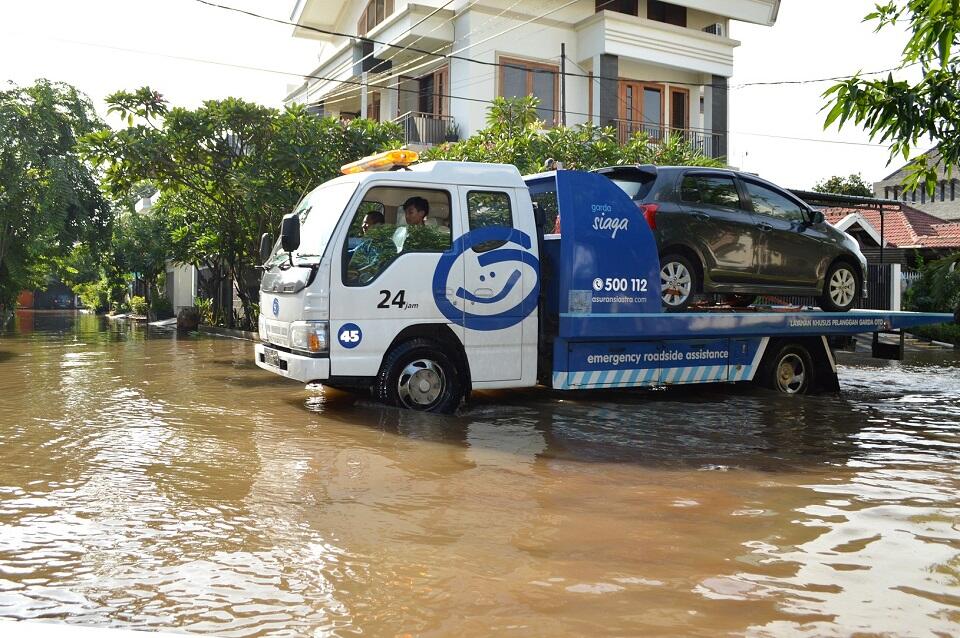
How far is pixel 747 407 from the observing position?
9.73 m

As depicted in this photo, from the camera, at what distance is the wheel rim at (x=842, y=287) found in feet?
35.9

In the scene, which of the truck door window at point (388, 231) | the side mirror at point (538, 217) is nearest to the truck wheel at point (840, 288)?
A: the side mirror at point (538, 217)

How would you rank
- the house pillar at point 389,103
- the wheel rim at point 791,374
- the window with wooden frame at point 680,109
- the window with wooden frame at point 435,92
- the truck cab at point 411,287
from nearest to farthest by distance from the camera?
1. the truck cab at point 411,287
2. the wheel rim at point 791,374
3. the window with wooden frame at point 435,92
4. the house pillar at point 389,103
5. the window with wooden frame at point 680,109

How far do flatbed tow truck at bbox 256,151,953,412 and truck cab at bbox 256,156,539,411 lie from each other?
1 centimetres

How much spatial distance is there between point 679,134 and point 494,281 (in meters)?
18.8

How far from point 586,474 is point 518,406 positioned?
3314mm

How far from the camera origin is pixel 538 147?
1862cm

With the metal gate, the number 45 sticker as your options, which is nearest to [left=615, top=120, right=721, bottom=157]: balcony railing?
the metal gate

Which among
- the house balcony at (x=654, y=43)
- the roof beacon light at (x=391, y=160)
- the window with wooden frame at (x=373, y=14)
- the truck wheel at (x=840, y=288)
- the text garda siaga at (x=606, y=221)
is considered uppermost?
the window with wooden frame at (x=373, y=14)

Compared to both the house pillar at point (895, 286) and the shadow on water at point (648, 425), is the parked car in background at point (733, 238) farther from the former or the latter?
the house pillar at point (895, 286)

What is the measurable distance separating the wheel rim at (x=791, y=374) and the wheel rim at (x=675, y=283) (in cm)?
195

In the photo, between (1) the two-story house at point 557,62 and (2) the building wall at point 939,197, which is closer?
(1) the two-story house at point 557,62

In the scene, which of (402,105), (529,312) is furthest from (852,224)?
(529,312)

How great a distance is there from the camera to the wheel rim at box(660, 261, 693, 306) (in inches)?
376
